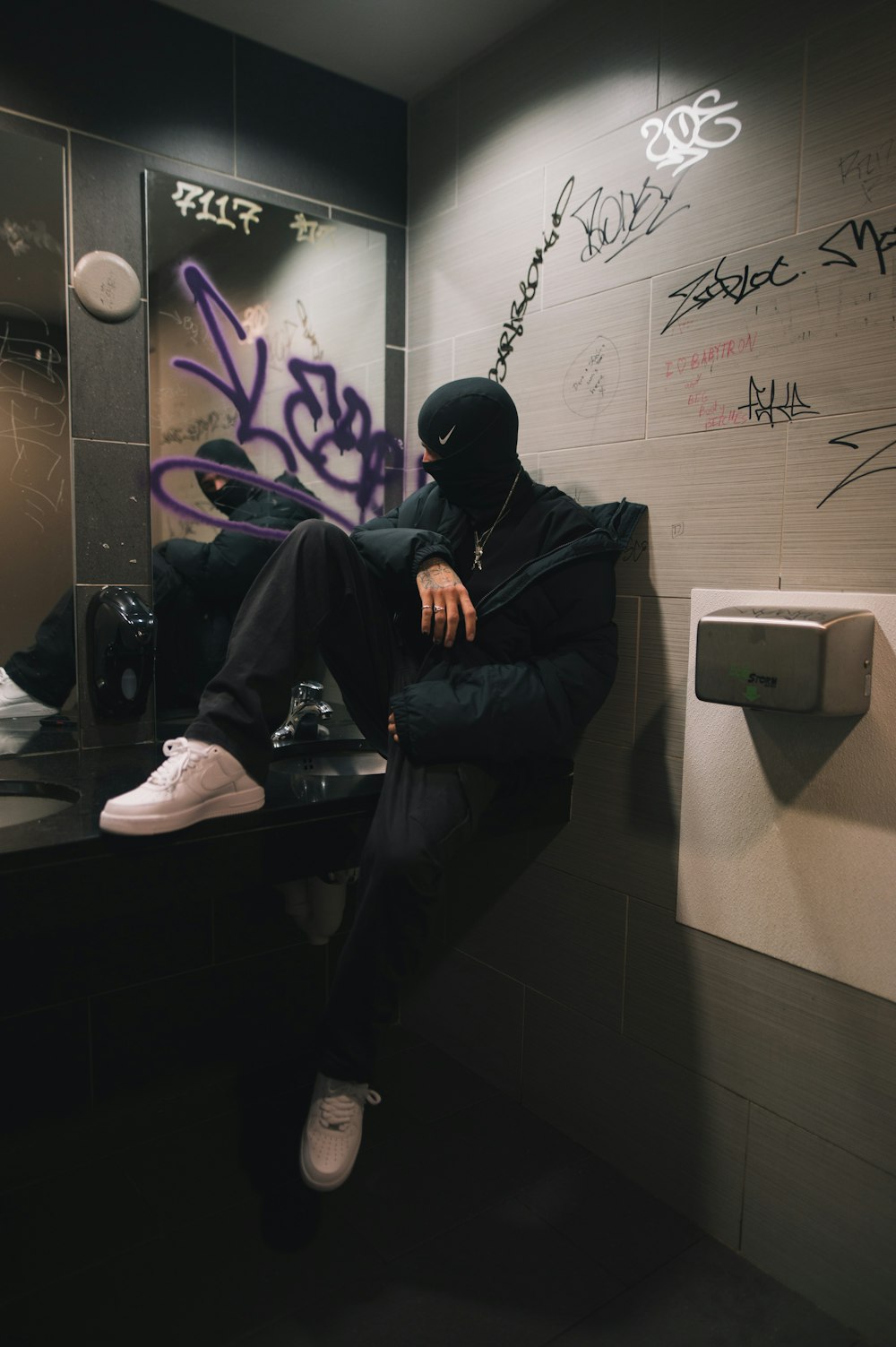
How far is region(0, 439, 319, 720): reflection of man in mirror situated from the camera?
193cm

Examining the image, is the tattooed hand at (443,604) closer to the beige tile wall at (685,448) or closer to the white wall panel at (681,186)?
the beige tile wall at (685,448)

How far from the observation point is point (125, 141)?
1.83 m

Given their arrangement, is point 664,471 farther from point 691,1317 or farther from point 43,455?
point 691,1317

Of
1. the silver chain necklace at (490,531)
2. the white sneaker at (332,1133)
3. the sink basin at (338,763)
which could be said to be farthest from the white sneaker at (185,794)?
the silver chain necklace at (490,531)

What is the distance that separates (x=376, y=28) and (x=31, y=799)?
176cm

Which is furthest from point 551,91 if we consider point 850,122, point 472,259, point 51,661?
point 51,661

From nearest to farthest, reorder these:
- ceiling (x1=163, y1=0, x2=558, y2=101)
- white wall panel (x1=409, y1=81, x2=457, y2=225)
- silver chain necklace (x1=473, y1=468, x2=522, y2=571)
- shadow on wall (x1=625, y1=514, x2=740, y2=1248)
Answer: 1. shadow on wall (x1=625, y1=514, x2=740, y2=1248)
2. silver chain necklace (x1=473, y1=468, x2=522, y2=571)
3. ceiling (x1=163, y1=0, x2=558, y2=101)
4. white wall panel (x1=409, y1=81, x2=457, y2=225)

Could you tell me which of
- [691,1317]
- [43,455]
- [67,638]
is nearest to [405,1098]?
[691,1317]

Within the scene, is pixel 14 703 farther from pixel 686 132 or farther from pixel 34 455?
pixel 686 132

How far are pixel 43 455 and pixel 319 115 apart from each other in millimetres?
1062

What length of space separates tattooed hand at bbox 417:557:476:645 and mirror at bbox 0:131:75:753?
2.53 feet

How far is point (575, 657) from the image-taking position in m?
1.61

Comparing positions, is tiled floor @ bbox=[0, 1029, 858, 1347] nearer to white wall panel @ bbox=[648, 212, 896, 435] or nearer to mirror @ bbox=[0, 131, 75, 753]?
mirror @ bbox=[0, 131, 75, 753]

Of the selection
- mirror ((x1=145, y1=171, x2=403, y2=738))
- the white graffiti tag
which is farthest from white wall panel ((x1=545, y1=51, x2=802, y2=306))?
mirror ((x1=145, y1=171, x2=403, y2=738))
